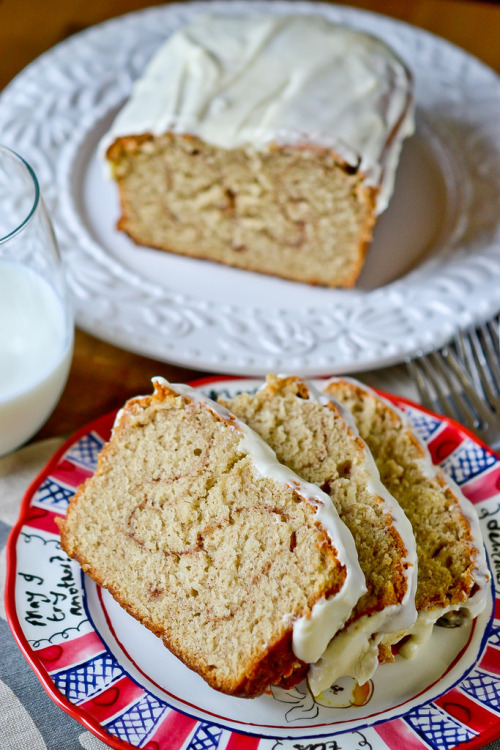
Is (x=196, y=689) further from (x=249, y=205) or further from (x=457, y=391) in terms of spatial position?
(x=249, y=205)

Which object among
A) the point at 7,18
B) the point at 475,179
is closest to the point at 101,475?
the point at 475,179

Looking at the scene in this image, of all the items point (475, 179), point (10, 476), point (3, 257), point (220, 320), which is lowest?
point (10, 476)

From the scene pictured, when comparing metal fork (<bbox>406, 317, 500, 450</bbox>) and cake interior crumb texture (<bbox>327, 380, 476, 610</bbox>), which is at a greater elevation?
cake interior crumb texture (<bbox>327, 380, 476, 610</bbox>)

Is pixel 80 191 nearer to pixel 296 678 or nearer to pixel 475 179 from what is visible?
pixel 475 179

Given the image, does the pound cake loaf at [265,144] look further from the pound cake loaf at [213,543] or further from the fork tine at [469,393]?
the pound cake loaf at [213,543]

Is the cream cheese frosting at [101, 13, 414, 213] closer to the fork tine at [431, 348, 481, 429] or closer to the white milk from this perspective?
the fork tine at [431, 348, 481, 429]

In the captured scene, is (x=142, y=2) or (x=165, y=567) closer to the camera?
(x=165, y=567)

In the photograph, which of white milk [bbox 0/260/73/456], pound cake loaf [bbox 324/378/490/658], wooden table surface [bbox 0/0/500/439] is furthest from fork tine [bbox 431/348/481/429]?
wooden table surface [bbox 0/0/500/439]

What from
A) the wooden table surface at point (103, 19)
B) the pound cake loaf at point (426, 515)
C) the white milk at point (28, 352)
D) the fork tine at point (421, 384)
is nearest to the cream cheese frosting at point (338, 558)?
the pound cake loaf at point (426, 515)
